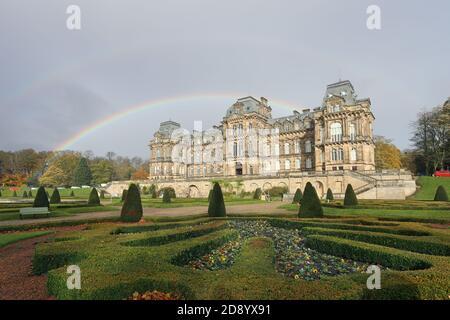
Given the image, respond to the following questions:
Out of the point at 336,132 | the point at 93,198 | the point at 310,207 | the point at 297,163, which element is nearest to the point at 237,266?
the point at 310,207

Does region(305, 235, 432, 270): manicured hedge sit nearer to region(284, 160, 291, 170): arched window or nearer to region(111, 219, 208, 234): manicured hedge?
region(111, 219, 208, 234): manicured hedge

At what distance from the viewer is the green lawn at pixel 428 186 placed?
33906 mm

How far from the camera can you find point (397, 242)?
365 inches

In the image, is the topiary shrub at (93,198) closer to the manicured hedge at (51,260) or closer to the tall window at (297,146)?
the manicured hedge at (51,260)

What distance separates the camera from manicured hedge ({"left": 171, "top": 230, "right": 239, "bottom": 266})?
25.5 feet

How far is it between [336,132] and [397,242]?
131 ft

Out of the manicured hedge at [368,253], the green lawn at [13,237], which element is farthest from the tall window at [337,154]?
the green lawn at [13,237]

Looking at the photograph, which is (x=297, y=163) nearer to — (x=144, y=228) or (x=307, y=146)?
(x=307, y=146)

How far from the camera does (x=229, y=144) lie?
187 feet

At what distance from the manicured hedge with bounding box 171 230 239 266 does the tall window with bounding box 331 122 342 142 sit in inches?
1577

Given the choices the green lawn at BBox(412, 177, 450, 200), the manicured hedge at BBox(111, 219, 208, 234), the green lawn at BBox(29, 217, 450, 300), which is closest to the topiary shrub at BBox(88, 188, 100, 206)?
the manicured hedge at BBox(111, 219, 208, 234)
